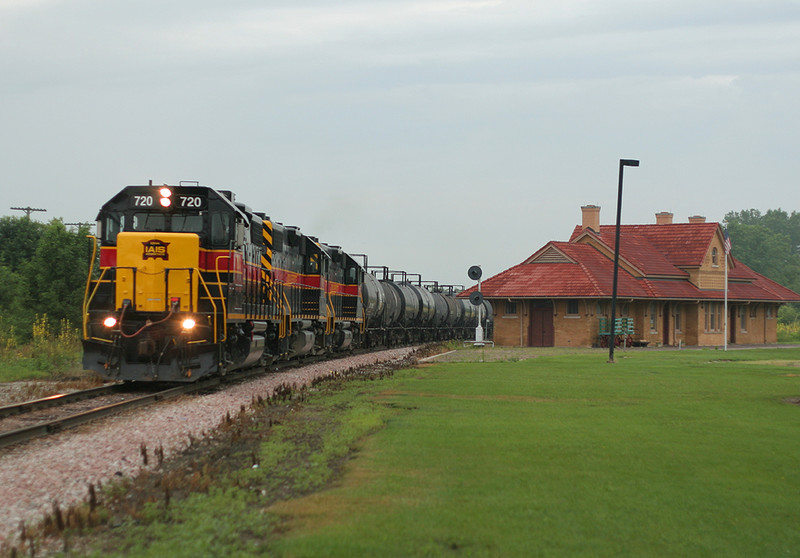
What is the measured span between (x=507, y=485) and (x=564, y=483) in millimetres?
604

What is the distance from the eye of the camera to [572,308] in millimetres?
49969

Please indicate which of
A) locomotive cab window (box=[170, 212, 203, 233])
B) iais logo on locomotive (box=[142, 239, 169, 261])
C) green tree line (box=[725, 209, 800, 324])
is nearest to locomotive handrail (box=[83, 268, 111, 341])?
iais logo on locomotive (box=[142, 239, 169, 261])

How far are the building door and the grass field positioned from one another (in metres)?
34.1

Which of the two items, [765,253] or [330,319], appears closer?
[330,319]

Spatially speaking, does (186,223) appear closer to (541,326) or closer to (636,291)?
(541,326)

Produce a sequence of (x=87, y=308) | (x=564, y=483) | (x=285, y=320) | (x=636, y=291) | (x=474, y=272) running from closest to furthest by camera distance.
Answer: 1. (x=564, y=483)
2. (x=87, y=308)
3. (x=285, y=320)
4. (x=474, y=272)
5. (x=636, y=291)

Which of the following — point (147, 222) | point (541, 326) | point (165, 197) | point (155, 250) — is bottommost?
point (541, 326)

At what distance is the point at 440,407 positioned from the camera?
1582 centimetres

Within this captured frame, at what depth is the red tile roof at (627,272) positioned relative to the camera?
49.9 meters

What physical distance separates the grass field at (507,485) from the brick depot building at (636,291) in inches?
1295

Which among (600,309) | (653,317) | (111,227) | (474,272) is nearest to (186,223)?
(111,227)

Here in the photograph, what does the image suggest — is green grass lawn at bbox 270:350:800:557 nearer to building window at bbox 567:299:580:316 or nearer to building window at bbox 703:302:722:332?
building window at bbox 567:299:580:316

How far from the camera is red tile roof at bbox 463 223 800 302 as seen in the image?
4991 centimetres

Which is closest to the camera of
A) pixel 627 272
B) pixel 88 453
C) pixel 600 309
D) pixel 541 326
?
pixel 88 453
